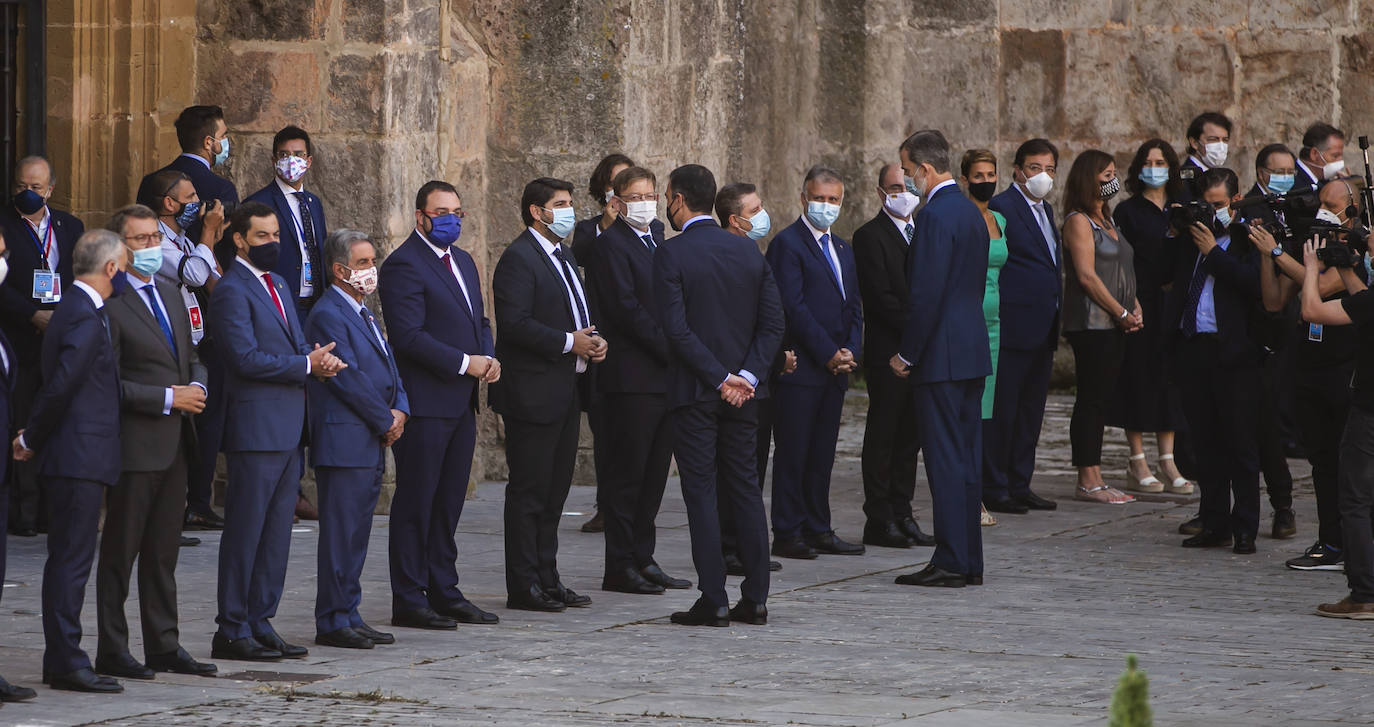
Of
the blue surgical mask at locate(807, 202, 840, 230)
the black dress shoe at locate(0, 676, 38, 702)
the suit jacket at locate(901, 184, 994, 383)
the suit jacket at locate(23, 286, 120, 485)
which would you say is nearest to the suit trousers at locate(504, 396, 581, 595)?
the suit jacket at locate(901, 184, 994, 383)

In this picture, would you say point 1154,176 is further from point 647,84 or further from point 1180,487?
point 647,84

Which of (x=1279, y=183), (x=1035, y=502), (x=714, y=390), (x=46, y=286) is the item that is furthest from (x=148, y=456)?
(x=1279, y=183)

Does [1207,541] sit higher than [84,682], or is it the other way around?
[1207,541]

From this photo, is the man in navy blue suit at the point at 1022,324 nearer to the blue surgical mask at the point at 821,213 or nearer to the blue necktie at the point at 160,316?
the blue surgical mask at the point at 821,213

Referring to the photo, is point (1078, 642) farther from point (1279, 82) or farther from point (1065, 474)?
point (1279, 82)

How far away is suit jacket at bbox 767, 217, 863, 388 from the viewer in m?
10.7

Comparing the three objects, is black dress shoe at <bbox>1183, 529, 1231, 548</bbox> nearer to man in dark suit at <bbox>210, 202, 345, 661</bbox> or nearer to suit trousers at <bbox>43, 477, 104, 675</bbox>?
man in dark suit at <bbox>210, 202, 345, 661</bbox>

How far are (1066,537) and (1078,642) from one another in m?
3.22

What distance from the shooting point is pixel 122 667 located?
24.7ft

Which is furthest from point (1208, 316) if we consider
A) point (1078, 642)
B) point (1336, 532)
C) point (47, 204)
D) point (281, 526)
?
point (47, 204)

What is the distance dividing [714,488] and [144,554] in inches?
93.3

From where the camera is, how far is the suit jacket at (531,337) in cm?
924

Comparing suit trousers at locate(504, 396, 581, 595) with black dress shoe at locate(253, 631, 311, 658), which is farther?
suit trousers at locate(504, 396, 581, 595)

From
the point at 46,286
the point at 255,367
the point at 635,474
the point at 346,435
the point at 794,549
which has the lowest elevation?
the point at 794,549
